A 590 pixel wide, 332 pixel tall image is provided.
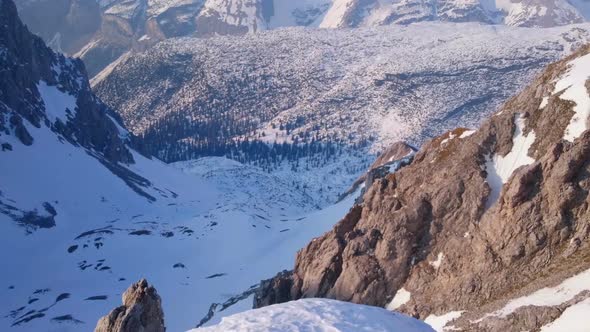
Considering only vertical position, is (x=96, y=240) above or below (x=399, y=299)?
below

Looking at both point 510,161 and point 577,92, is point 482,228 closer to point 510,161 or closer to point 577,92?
point 510,161

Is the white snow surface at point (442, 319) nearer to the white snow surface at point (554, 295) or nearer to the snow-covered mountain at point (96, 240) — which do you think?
the white snow surface at point (554, 295)

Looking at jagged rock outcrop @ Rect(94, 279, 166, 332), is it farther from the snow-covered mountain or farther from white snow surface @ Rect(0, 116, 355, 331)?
the snow-covered mountain

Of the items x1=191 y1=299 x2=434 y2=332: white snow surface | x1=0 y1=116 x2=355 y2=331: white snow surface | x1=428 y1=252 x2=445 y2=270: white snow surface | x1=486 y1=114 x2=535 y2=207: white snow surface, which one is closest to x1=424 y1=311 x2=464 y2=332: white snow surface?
x1=428 y1=252 x2=445 y2=270: white snow surface

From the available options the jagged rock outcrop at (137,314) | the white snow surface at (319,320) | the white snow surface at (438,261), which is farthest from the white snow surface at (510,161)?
the white snow surface at (319,320)

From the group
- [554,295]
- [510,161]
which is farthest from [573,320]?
[510,161]

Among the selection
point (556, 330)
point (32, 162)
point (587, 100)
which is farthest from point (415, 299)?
point (32, 162)
